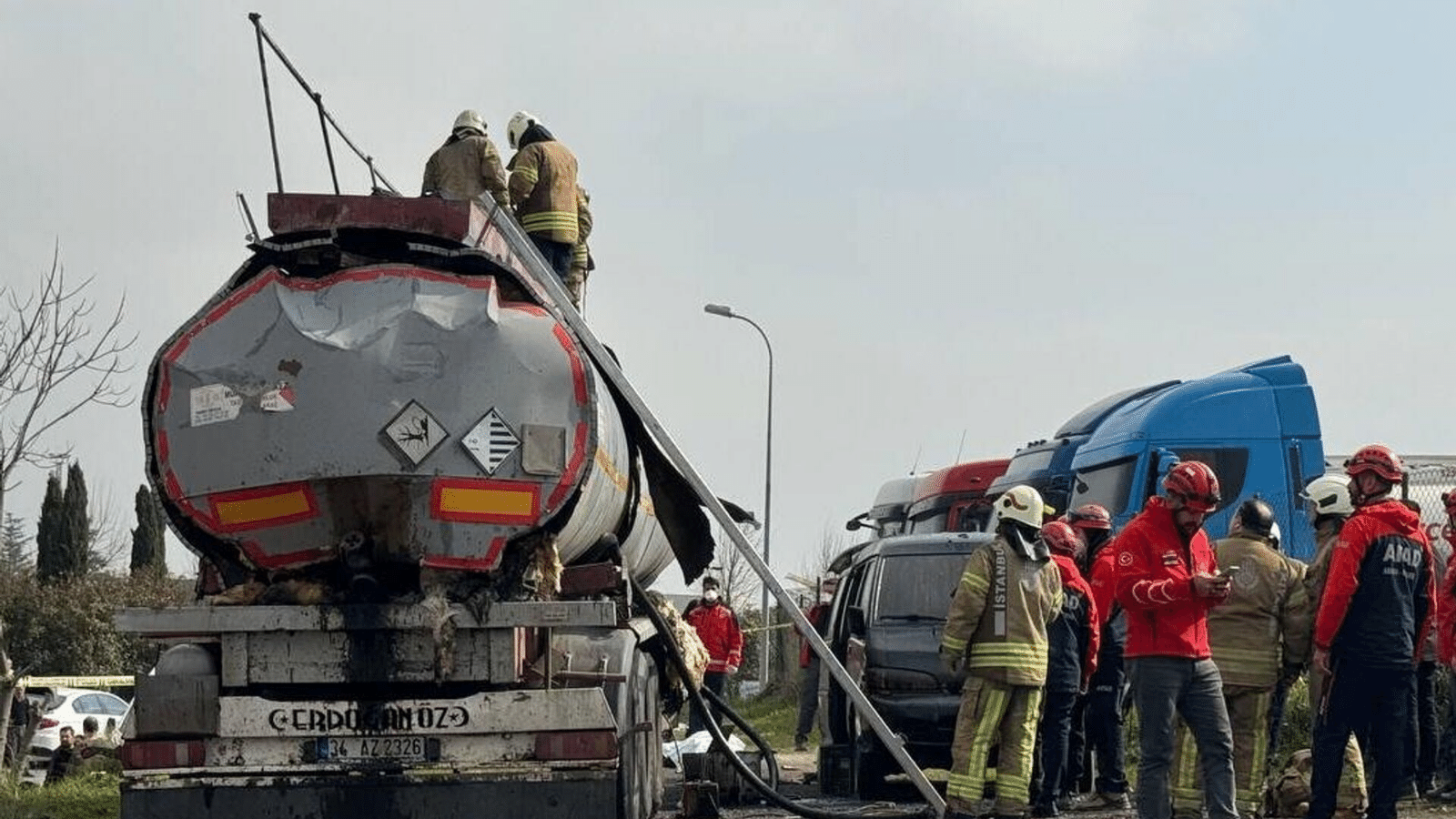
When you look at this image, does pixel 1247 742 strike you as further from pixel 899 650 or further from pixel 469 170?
pixel 469 170

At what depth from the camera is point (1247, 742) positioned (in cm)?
1269

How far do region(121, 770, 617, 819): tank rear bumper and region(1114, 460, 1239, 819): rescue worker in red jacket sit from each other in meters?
2.65

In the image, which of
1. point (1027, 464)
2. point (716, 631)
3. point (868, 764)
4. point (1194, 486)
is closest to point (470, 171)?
point (868, 764)

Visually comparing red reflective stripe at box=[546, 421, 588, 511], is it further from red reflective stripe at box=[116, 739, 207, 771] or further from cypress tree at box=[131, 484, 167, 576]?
cypress tree at box=[131, 484, 167, 576]

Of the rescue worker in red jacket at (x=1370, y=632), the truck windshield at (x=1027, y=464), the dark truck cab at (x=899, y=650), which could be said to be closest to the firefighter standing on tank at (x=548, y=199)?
the dark truck cab at (x=899, y=650)

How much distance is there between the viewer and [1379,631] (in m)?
11.3

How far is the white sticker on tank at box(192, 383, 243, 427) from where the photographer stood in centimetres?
1061

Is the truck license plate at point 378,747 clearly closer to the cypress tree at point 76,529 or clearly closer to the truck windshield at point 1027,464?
the truck windshield at point 1027,464

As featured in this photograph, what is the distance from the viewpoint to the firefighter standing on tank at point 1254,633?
12.7 m

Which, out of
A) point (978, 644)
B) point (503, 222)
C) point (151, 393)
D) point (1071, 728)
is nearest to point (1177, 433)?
point (1071, 728)

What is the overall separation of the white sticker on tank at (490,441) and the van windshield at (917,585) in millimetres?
5882

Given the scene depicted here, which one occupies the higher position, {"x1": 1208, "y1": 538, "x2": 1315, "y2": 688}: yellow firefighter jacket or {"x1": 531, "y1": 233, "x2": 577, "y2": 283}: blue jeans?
{"x1": 531, "y1": 233, "x2": 577, "y2": 283}: blue jeans

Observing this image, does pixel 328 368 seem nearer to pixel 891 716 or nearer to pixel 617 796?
pixel 617 796

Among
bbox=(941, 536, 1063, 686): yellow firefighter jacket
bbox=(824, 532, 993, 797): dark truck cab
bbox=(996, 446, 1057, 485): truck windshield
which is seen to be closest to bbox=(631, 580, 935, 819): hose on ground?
bbox=(941, 536, 1063, 686): yellow firefighter jacket
